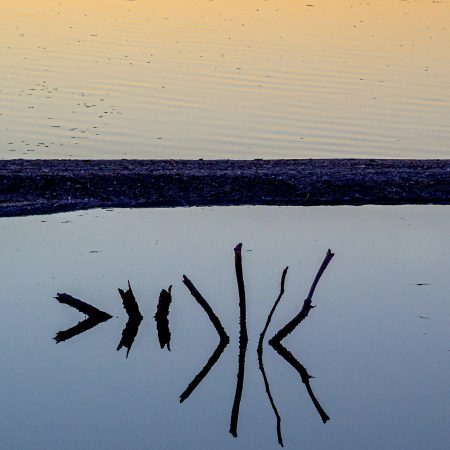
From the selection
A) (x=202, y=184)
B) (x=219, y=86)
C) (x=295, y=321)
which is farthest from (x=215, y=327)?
(x=219, y=86)

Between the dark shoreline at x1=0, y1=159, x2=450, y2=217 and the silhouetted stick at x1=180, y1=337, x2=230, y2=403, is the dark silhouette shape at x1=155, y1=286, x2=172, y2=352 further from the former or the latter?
the dark shoreline at x1=0, y1=159, x2=450, y2=217

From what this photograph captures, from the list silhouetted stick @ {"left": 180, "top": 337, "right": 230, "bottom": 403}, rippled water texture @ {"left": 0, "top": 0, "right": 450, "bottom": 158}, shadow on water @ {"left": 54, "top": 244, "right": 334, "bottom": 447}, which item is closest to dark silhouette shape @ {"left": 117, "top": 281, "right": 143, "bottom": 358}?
shadow on water @ {"left": 54, "top": 244, "right": 334, "bottom": 447}

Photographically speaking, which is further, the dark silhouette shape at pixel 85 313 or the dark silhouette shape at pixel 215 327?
the dark silhouette shape at pixel 85 313

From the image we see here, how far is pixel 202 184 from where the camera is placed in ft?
28.1

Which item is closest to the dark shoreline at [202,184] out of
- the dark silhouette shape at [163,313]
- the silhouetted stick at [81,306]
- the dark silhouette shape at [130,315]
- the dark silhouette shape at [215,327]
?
the silhouetted stick at [81,306]

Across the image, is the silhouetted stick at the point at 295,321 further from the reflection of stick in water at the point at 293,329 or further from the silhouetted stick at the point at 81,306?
the silhouetted stick at the point at 81,306

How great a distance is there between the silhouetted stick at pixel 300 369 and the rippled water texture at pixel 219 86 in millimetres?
A: 4201

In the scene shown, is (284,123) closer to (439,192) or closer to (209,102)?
(209,102)

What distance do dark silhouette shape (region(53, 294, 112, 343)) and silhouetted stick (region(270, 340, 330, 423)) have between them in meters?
0.87

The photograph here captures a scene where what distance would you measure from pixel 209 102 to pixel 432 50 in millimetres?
6531

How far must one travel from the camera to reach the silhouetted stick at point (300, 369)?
545cm

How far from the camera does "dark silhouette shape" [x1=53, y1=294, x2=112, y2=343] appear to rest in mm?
6305

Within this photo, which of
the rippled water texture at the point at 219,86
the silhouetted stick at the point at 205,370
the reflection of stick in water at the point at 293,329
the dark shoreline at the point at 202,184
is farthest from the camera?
the rippled water texture at the point at 219,86

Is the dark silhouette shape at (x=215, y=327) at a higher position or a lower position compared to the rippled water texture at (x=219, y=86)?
lower
